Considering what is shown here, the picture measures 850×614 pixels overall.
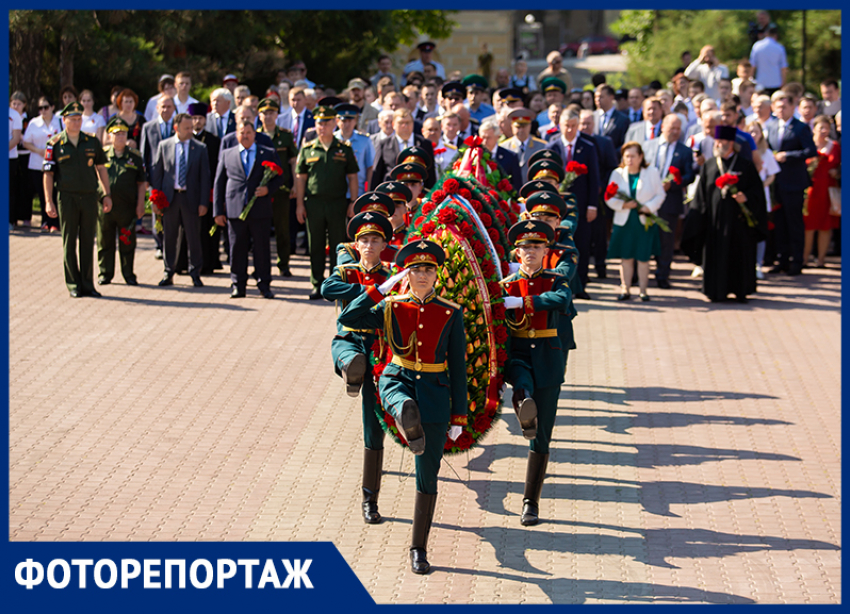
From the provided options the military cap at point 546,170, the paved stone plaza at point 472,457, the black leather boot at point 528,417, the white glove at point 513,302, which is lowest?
the paved stone plaza at point 472,457

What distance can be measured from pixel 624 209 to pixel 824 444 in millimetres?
5102

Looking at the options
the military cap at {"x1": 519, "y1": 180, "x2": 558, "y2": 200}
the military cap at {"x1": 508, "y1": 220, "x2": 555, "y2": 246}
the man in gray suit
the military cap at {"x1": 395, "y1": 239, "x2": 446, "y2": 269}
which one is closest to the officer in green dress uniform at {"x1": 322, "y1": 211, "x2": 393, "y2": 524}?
the military cap at {"x1": 395, "y1": 239, "x2": 446, "y2": 269}

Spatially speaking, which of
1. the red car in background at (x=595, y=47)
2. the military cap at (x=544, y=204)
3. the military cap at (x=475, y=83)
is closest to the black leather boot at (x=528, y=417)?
the military cap at (x=544, y=204)

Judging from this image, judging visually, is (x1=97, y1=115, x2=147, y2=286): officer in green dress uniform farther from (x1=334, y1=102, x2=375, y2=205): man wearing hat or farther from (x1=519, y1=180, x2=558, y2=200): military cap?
(x1=519, y1=180, x2=558, y2=200): military cap

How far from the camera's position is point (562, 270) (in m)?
7.17

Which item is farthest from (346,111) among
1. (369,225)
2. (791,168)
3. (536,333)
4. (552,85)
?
(536,333)

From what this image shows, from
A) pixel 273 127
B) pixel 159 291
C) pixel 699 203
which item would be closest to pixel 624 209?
pixel 699 203

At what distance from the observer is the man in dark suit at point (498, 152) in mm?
11977

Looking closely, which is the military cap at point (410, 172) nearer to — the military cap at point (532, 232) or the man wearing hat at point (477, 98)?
the military cap at point (532, 232)

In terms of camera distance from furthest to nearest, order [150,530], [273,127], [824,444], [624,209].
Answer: [273,127] < [624,209] < [824,444] < [150,530]

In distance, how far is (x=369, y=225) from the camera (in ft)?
22.6

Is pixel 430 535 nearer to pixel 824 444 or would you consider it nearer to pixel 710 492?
pixel 710 492

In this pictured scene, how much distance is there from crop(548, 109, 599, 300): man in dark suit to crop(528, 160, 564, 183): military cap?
415 centimetres

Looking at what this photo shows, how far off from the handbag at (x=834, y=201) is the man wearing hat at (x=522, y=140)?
193 inches
